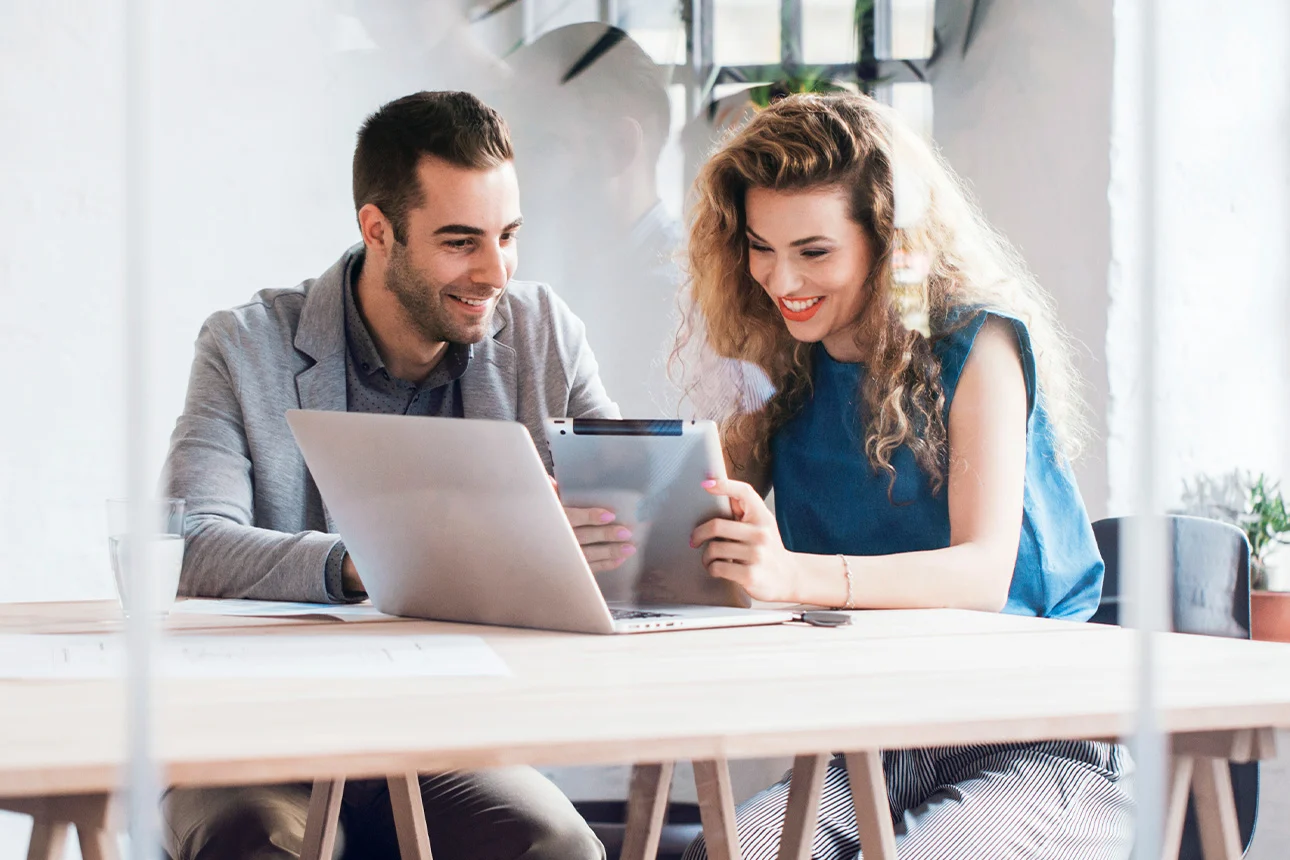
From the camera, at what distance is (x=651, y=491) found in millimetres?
1004

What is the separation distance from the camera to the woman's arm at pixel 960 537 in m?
1.02

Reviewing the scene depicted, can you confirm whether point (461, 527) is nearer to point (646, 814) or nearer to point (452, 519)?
point (452, 519)

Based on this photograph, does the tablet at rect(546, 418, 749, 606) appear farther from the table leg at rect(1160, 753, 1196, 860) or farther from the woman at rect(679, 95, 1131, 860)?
the table leg at rect(1160, 753, 1196, 860)

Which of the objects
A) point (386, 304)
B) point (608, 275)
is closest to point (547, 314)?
point (386, 304)

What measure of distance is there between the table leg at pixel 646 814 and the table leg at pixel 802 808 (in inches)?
6.2

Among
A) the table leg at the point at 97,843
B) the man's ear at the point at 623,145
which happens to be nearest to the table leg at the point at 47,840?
the table leg at the point at 97,843

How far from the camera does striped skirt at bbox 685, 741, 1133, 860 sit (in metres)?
0.97

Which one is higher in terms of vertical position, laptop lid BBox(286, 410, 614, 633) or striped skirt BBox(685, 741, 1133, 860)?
laptop lid BBox(286, 410, 614, 633)

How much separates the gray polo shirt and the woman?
34 centimetres

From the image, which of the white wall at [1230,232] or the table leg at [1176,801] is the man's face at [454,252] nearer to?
the white wall at [1230,232]

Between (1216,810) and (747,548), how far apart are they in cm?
39

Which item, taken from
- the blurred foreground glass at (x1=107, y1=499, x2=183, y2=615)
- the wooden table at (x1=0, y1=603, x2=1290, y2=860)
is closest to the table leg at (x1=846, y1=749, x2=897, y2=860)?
the wooden table at (x1=0, y1=603, x2=1290, y2=860)

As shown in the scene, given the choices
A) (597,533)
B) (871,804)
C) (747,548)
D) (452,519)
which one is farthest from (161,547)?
(871,804)

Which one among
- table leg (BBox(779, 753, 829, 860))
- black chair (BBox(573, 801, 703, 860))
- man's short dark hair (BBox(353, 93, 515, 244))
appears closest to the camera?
table leg (BBox(779, 753, 829, 860))
